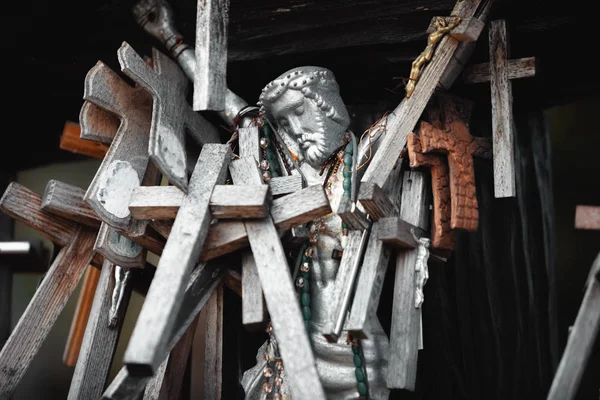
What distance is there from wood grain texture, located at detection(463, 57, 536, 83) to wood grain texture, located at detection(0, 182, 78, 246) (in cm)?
171

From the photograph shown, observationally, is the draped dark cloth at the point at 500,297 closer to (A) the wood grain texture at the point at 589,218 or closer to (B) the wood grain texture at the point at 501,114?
(B) the wood grain texture at the point at 501,114

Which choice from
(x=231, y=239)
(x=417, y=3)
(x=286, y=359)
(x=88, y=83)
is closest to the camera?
(x=286, y=359)

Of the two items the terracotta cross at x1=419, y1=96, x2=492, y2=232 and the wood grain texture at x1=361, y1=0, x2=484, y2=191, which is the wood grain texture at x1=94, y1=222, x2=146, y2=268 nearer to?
the wood grain texture at x1=361, y1=0, x2=484, y2=191

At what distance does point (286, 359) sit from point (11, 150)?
258 centimetres

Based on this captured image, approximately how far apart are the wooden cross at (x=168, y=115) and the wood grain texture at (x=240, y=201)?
136 mm

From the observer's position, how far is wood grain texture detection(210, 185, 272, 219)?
3.25m

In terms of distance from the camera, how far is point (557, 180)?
3.93 m

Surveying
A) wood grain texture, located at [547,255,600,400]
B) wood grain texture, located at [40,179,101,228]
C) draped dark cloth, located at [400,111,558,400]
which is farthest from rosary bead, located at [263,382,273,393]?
wood grain texture, located at [547,255,600,400]

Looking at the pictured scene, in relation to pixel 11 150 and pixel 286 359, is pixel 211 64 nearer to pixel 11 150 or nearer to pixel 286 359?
pixel 286 359

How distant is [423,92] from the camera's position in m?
3.54

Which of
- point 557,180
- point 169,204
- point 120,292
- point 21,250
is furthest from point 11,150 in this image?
point 557,180

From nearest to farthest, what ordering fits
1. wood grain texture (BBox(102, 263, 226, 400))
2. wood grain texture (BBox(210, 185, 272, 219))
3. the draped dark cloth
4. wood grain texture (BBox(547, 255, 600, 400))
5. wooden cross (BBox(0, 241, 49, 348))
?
wood grain texture (BBox(547, 255, 600, 400))
wood grain texture (BBox(102, 263, 226, 400))
wood grain texture (BBox(210, 185, 272, 219))
the draped dark cloth
wooden cross (BBox(0, 241, 49, 348))

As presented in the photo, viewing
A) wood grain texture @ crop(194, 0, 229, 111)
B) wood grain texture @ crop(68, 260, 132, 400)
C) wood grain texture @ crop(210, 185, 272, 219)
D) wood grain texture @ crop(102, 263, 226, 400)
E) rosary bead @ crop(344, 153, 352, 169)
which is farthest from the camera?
wood grain texture @ crop(68, 260, 132, 400)

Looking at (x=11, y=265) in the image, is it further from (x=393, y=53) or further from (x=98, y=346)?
(x=393, y=53)
